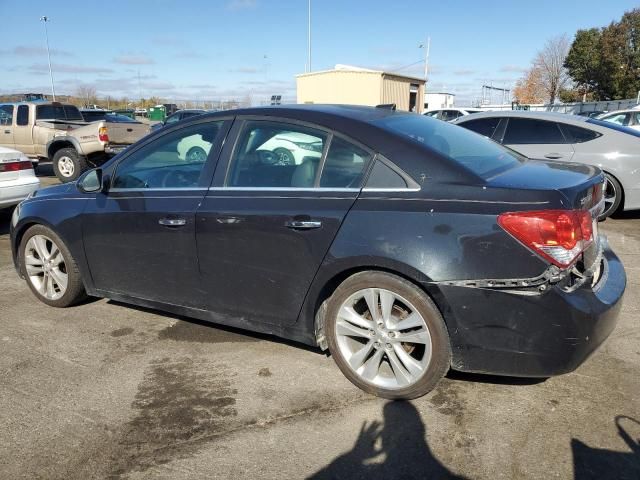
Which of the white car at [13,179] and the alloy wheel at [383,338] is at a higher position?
the white car at [13,179]

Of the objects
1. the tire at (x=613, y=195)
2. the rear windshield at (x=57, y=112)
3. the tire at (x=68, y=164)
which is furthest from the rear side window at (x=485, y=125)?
the rear windshield at (x=57, y=112)

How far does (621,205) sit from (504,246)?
5.40m

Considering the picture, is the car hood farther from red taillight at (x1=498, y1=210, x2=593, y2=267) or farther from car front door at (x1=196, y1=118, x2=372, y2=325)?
car front door at (x1=196, y1=118, x2=372, y2=325)

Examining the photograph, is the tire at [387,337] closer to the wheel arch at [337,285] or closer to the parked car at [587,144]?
the wheel arch at [337,285]

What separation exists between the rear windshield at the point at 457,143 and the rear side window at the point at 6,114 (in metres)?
12.8

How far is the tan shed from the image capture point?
2227 cm

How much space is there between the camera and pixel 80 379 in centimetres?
324

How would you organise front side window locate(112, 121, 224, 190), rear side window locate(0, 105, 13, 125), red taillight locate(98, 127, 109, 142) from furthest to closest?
rear side window locate(0, 105, 13, 125) → red taillight locate(98, 127, 109, 142) → front side window locate(112, 121, 224, 190)

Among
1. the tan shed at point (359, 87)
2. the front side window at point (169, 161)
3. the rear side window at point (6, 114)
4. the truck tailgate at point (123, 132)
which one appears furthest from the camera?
the tan shed at point (359, 87)

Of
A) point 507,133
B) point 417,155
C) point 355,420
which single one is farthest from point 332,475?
point 507,133

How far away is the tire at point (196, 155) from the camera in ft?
11.7

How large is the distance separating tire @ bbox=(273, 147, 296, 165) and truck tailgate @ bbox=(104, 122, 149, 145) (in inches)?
391

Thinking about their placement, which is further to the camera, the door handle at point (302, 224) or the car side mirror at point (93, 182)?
the car side mirror at point (93, 182)

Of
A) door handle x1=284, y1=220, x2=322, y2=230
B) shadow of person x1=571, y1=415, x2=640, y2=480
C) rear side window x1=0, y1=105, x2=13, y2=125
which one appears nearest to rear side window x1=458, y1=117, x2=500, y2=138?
door handle x1=284, y1=220, x2=322, y2=230
